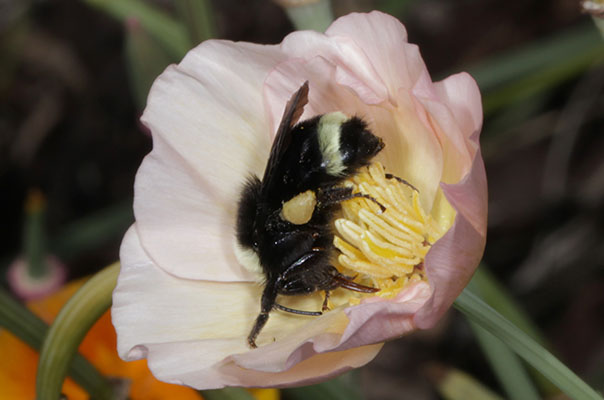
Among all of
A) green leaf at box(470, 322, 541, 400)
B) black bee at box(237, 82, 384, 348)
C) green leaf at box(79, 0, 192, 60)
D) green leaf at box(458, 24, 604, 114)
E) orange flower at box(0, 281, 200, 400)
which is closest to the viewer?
black bee at box(237, 82, 384, 348)

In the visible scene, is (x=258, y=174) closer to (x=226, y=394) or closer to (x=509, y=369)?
(x=226, y=394)

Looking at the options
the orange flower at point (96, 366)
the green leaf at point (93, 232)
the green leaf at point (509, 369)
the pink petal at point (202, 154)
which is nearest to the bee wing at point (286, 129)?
the pink petal at point (202, 154)

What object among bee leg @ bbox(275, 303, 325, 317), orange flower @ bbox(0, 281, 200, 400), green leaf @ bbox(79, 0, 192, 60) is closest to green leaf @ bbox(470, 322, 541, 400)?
bee leg @ bbox(275, 303, 325, 317)

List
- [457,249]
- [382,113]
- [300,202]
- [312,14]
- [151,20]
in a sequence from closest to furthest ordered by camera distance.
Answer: [457,249] < [300,202] < [382,113] < [312,14] < [151,20]

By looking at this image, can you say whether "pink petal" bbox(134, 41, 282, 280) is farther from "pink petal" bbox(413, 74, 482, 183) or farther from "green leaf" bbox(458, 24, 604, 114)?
"green leaf" bbox(458, 24, 604, 114)

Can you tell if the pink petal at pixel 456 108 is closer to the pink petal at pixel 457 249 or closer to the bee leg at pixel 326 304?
the pink petal at pixel 457 249

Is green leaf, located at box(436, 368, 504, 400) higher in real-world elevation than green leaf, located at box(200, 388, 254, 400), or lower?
lower

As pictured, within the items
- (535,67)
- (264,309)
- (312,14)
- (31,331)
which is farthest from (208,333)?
(535,67)
